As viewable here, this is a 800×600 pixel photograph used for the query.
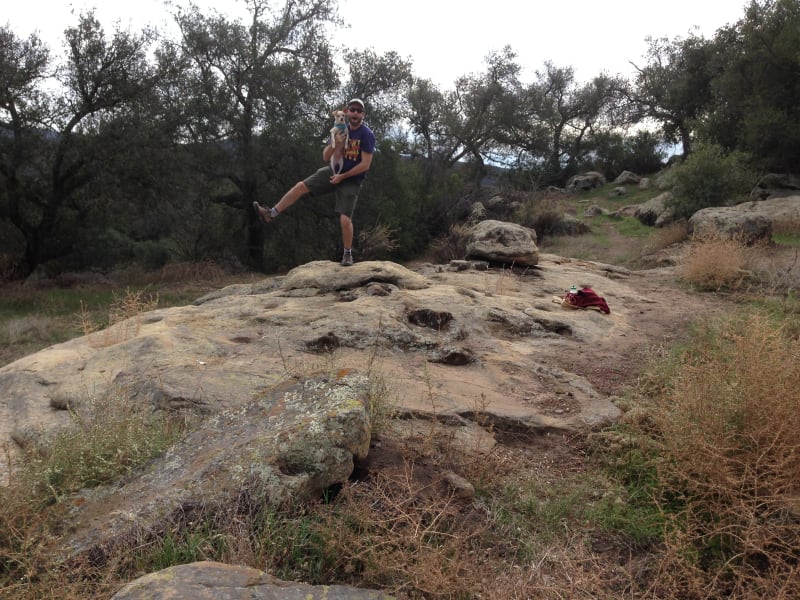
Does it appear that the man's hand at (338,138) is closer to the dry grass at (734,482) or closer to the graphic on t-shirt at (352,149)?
the graphic on t-shirt at (352,149)

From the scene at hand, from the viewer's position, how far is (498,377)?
14.7ft

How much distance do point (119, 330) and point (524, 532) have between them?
4286 mm

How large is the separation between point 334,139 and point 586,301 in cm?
367

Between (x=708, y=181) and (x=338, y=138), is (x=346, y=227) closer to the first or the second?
(x=338, y=138)

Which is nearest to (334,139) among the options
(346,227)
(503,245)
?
(346,227)

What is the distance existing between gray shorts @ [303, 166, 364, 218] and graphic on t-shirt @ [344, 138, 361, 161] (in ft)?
0.96

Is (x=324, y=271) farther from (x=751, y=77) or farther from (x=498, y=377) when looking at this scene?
(x=751, y=77)

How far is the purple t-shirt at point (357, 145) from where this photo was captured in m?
6.55

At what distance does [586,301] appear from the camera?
6.87m

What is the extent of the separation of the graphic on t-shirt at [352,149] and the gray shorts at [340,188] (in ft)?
0.96

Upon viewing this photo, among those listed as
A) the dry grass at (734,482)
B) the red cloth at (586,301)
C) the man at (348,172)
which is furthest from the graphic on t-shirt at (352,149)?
the dry grass at (734,482)

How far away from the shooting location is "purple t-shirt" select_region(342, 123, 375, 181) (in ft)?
21.5

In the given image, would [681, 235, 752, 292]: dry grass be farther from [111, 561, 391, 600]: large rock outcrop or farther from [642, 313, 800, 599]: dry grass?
[111, 561, 391, 600]: large rock outcrop

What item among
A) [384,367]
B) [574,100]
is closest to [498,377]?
[384,367]
